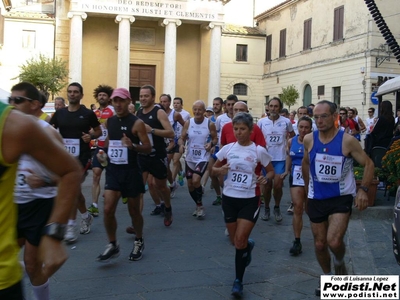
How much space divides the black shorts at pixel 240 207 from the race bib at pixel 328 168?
2.31 feet

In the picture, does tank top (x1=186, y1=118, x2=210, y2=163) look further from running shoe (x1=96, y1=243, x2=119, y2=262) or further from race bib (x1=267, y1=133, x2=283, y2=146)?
running shoe (x1=96, y1=243, x2=119, y2=262)

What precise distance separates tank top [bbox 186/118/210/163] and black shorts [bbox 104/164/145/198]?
10.6 ft

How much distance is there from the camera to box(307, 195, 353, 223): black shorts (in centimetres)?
497

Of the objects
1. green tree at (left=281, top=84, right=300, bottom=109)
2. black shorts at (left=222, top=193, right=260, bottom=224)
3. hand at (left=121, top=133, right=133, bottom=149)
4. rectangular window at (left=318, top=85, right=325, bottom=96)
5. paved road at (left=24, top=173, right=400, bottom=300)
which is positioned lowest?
paved road at (left=24, top=173, right=400, bottom=300)

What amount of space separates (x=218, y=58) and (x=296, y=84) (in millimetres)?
6462

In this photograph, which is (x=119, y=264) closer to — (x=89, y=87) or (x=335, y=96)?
(x=335, y=96)

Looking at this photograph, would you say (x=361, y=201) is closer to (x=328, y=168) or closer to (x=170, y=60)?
(x=328, y=168)

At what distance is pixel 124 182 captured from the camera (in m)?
6.25

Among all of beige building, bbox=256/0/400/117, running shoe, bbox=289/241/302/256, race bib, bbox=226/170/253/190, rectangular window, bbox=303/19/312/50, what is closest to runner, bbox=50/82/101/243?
race bib, bbox=226/170/253/190

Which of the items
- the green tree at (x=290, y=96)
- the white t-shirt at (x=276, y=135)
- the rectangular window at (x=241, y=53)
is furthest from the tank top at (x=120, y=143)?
the rectangular window at (x=241, y=53)

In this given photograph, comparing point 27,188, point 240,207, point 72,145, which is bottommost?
point 240,207

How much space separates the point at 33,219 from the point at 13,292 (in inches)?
80.1

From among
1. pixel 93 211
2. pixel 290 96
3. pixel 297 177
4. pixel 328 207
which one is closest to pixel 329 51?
pixel 290 96

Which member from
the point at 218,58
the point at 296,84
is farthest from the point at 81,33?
the point at 296,84
